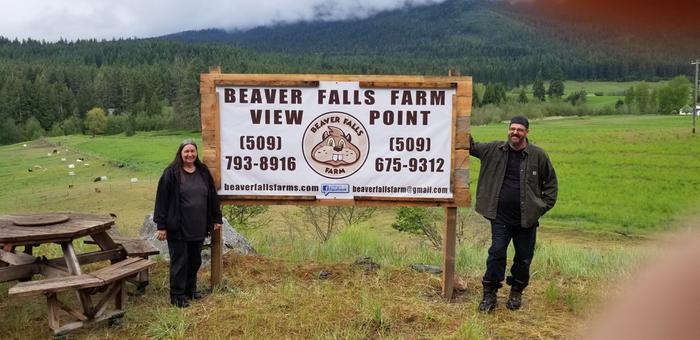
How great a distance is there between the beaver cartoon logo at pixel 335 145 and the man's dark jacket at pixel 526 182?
4.45 ft

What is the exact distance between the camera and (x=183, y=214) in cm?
601

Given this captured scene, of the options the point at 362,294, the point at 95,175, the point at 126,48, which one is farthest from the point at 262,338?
the point at 126,48

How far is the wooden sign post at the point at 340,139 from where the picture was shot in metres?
6.44

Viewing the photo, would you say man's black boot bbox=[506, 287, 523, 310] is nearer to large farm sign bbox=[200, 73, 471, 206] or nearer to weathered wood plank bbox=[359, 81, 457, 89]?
large farm sign bbox=[200, 73, 471, 206]

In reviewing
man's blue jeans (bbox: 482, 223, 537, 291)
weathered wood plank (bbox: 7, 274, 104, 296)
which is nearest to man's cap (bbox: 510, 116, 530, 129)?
man's blue jeans (bbox: 482, 223, 537, 291)

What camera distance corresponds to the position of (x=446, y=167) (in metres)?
6.54

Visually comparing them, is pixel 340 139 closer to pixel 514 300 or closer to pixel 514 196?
pixel 514 196

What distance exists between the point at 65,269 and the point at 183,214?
128 cm

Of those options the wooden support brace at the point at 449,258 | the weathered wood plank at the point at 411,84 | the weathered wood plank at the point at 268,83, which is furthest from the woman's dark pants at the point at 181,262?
the wooden support brace at the point at 449,258

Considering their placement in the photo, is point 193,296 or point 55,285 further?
point 193,296

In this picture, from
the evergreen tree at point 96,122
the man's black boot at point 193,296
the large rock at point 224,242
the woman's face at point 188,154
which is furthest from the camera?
the evergreen tree at point 96,122

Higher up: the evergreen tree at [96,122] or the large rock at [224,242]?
the large rock at [224,242]

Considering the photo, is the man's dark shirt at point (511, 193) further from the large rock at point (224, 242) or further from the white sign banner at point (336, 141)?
the large rock at point (224, 242)

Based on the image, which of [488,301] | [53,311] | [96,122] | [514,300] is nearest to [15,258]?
[53,311]
